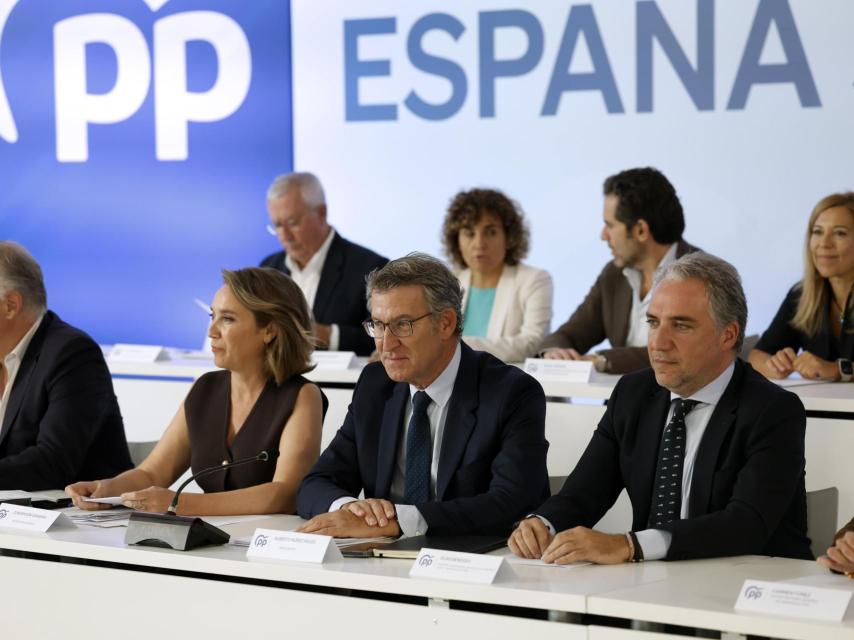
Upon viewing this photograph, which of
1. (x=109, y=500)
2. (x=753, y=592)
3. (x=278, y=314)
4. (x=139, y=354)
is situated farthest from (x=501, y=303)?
(x=753, y=592)

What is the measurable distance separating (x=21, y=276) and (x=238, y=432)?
0.86m

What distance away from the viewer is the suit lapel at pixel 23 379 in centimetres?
371

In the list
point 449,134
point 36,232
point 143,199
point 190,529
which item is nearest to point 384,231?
point 449,134

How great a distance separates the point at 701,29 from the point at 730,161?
69cm

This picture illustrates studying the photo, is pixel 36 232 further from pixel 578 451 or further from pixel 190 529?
pixel 190 529

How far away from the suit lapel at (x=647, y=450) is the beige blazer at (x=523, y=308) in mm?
2720

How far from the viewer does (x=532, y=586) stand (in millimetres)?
2197

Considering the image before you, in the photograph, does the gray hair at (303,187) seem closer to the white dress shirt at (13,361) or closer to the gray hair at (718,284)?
the white dress shirt at (13,361)

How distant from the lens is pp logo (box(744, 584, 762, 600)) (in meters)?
2.01

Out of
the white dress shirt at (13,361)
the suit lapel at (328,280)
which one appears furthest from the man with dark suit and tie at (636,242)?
the white dress shirt at (13,361)

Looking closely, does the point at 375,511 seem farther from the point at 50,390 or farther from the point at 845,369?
the point at 845,369

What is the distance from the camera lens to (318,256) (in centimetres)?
589

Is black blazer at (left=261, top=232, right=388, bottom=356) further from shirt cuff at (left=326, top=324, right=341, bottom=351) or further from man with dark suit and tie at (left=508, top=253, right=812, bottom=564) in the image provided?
man with dark suit and tie at (left=508, top=253, right=812, bottom=564)

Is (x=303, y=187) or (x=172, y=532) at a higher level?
(x=303, y=187)
